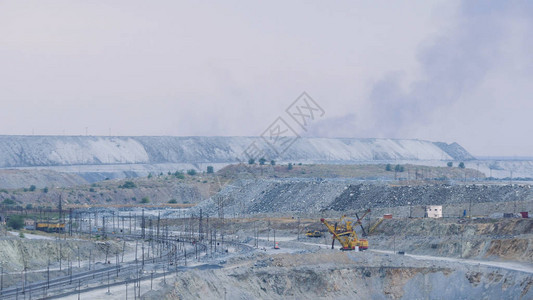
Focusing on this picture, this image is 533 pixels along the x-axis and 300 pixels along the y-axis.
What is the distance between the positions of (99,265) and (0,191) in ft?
269

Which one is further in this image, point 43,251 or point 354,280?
point 43,251

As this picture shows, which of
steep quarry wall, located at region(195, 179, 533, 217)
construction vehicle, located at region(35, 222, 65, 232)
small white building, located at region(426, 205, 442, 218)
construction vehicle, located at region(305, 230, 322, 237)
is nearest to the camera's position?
construction vehicle, located at region(305, 230, 322, 237)

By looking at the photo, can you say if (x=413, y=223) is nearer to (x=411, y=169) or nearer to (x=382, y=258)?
(x=382, y=258)

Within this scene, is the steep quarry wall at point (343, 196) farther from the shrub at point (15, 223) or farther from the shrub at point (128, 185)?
the shrub at point (15, 223)

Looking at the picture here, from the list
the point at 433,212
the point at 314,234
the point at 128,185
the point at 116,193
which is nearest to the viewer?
the point at 314,234

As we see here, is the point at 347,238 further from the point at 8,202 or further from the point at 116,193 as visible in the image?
the point at 116,193

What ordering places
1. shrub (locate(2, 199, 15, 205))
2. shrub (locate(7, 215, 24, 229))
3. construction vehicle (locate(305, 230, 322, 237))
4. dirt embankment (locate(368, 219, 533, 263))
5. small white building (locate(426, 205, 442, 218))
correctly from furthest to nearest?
shrub (locate(2, 199, 15, 205)), small white building (locate(426, 205, 442, 218)), shrub (locate(7, 215, 24, 229)), construction vehicle (locate(305, 230, 322, 237)), dirt embankment (locate(368, 219, 533, 263))

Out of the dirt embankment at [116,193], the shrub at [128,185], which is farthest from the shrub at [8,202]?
the shrub at [128,185]

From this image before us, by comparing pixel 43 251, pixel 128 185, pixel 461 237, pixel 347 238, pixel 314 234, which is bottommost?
pixel 314 234

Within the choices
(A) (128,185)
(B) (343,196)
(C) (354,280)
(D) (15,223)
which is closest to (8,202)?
(A) (128,185)

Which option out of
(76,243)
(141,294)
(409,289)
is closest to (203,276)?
(141,294)

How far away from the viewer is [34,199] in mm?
150000

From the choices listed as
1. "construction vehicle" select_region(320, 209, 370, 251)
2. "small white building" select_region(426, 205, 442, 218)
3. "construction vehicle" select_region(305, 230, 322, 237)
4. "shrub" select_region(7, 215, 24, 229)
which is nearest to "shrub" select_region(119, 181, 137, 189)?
"shrub" select_region(7, 215, 24, 229)

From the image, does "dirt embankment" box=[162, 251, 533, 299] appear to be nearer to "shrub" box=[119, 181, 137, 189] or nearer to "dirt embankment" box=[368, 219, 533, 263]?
"dirt embankment" box=[368, 219, 533, 263]
